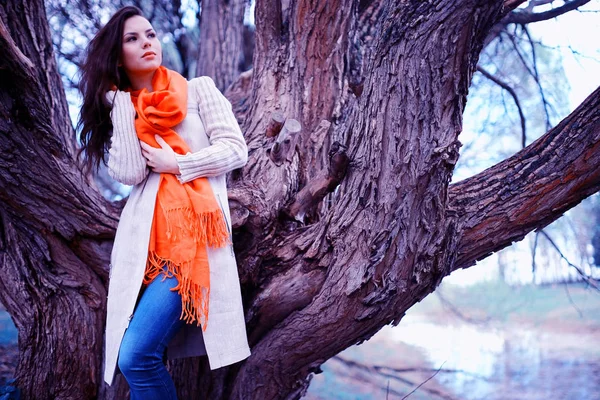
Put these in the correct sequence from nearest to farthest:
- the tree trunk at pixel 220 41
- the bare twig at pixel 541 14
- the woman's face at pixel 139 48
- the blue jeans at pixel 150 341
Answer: the blue jeans at pixel 150 341 < the woman's face at pixel 139 48 < the bare twig at pixel 541 14 < the tree trunk at pixel 220 41

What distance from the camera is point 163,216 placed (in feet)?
5.52

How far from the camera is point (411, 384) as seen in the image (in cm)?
399

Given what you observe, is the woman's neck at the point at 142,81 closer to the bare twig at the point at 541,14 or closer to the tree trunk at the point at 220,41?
the tree trunk at the point at 220,41

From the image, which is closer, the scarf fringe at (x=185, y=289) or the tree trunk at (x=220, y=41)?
the scarf fringe at (x=185, y=289)

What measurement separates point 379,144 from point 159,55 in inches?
31.5

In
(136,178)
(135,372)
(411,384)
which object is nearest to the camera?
(135,372)

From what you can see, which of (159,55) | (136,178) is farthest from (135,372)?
(159,55)

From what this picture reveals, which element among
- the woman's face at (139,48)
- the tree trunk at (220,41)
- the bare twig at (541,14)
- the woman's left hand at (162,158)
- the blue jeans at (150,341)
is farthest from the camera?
the tree trunk at (220,41)

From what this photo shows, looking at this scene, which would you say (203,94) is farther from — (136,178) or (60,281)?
(60,281)

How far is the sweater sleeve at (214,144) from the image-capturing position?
5.45 ft

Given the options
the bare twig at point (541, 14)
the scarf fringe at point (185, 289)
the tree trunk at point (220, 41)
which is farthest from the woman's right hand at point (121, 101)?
the bare twig at point (541, 14)

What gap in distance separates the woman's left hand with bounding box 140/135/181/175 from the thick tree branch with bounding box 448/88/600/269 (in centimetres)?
88

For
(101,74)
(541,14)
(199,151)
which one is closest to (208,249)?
(199,151)

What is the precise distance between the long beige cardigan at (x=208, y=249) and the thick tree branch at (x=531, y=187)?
734 mm
